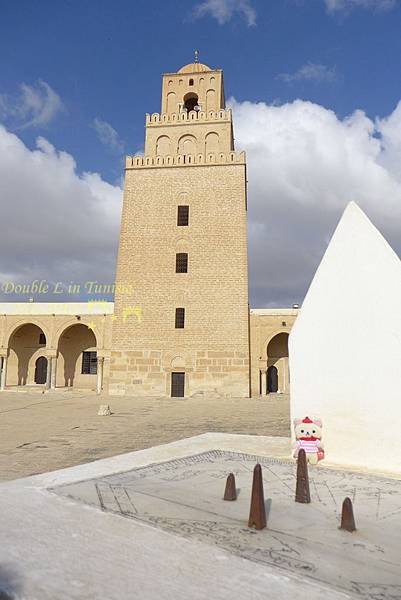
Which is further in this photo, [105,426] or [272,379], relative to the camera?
[272,379]

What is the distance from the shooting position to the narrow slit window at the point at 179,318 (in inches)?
779

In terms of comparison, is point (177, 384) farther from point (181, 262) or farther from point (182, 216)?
point (182, 216)

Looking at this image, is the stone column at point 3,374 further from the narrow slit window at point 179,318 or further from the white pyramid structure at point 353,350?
the white pyramid structure at point 353,350

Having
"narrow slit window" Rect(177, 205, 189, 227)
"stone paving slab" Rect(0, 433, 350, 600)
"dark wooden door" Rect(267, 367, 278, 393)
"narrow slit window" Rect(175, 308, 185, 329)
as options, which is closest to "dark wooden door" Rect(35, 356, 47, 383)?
"narrow slit window" Rect(175, 308, 185, 329)

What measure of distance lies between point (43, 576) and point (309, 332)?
4479mm

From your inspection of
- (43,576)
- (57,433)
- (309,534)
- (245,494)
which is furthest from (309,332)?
(57,433)

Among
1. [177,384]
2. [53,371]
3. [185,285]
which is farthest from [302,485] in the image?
[53,371]

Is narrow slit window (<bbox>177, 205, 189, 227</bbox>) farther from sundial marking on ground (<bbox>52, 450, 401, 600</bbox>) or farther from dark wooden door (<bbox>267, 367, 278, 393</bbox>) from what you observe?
sundial marking on ground (<bbox>52, 450, 401, 600</bbox>)

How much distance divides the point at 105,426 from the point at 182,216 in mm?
13276

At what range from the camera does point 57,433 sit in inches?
359

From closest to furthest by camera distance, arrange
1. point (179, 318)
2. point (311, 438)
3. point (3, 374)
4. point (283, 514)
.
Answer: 1. point (283, 514)
2. point (311, 438)
3. point (179, 318)
4. point (3, 374)

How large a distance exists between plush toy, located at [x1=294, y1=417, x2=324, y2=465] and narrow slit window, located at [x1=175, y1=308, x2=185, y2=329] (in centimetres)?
1429

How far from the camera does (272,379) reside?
77.9 ft

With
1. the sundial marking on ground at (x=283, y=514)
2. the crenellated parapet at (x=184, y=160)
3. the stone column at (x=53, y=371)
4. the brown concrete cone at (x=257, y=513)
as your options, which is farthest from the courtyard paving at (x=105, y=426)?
the crenellated parapet at (x=184, y=160)
